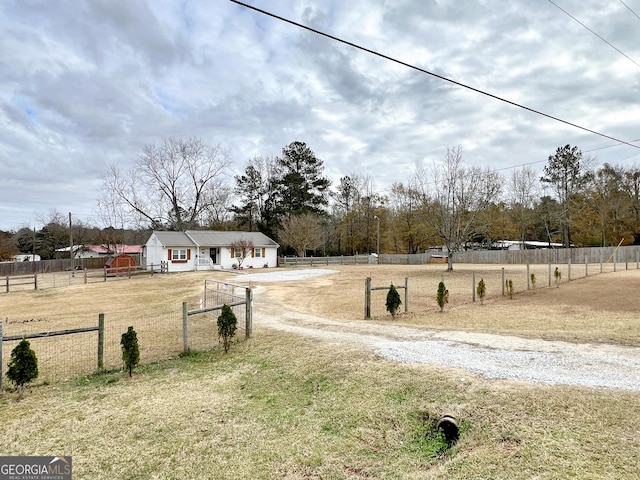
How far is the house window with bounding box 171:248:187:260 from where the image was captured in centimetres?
3353

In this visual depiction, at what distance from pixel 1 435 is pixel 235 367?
3.35 m

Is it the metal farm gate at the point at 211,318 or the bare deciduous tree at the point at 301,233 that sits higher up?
the bare deciduous tree at the point at 301,233

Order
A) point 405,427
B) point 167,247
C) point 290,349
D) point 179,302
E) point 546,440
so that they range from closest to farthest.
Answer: point 546,440 < point 405,427 < point 290,349 < point 179,302 < point 167,247

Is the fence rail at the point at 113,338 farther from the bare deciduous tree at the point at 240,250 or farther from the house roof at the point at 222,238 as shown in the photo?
the bare deciduous tree at the point at 240,250

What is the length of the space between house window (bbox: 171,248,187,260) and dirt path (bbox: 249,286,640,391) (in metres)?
26.3

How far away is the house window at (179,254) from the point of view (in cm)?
3353

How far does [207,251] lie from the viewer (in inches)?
1419

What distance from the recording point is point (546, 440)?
3.58 metres

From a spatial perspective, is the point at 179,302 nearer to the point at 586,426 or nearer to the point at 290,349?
the point at 290,349

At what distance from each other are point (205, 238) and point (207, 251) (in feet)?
5.00

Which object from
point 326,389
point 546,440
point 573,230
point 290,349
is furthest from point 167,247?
point 573,230

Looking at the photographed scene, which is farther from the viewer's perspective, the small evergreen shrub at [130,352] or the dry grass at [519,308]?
the dry grass at [519,308]

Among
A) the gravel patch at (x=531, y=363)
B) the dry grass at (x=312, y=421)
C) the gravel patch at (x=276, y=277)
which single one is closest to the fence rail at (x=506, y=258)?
the gravel patch at (x=276, y=277)

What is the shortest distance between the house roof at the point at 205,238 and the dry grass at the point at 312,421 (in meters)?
28.8
